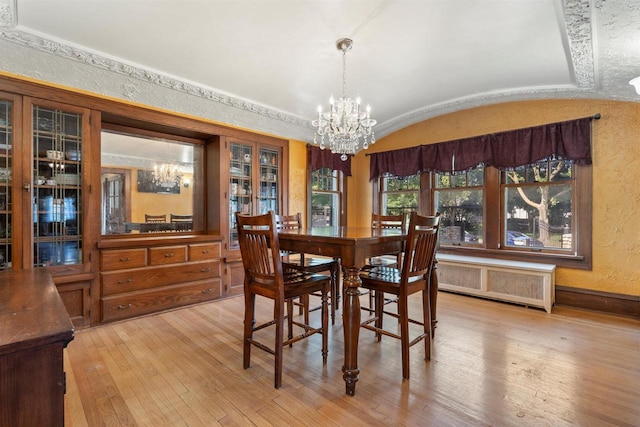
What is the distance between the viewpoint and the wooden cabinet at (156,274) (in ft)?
9.79

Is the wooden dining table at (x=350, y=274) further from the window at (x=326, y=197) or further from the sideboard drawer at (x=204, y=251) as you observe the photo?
the window at (x=326, y=197)

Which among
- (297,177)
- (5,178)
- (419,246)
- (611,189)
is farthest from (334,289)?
(611,189)

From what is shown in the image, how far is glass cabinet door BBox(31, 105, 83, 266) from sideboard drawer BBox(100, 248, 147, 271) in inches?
A: 8.1

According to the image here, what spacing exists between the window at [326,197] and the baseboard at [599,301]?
10.8 feet

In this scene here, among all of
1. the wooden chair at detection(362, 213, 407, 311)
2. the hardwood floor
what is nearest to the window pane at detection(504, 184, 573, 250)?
the hardwood floor

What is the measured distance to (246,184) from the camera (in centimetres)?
419

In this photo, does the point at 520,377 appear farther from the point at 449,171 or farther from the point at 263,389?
the point at 449,171

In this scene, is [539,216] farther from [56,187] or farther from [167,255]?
[56,187]

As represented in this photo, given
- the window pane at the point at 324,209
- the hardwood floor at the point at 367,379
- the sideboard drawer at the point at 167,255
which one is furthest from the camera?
the window pane at the point at 324,209

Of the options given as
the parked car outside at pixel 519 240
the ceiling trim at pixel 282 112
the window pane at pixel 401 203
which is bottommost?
the parked car outside at pixel 519 240

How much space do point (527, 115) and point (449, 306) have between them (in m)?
2.61

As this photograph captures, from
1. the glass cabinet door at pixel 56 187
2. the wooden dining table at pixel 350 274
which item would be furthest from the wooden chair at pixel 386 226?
the glass cabinet door at pixel 56 187

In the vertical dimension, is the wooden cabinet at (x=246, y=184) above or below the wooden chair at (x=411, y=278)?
above

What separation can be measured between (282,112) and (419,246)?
3140 mm
